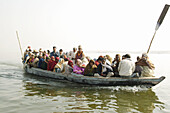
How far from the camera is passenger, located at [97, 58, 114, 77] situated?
811cm

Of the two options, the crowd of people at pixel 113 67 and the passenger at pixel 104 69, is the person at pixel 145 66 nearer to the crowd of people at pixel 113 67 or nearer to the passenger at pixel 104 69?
the crowd of people at pixel 113 67

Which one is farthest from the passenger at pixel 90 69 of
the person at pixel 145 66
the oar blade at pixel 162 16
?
the oar blade at pixel 162 16

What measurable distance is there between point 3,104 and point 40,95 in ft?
5.07

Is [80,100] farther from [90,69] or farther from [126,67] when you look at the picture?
[126,67]

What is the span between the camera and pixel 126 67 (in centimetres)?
761

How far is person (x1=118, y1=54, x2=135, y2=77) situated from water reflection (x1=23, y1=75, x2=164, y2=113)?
71 centimetres

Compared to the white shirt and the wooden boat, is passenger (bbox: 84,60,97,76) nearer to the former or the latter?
the wooden boat

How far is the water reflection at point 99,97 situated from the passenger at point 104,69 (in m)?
0.70

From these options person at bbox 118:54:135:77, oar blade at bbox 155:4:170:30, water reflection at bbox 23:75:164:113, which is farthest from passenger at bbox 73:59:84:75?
oar blade at bbox 155:4:170:30

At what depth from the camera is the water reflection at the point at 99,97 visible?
5895mm

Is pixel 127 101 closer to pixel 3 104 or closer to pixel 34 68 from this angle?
pixel 3 104

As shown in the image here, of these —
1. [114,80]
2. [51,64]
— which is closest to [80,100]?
[114,80]

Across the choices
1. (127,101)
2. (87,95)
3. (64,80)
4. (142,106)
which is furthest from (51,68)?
(142,106)

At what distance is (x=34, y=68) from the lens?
11.6 m
